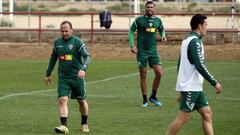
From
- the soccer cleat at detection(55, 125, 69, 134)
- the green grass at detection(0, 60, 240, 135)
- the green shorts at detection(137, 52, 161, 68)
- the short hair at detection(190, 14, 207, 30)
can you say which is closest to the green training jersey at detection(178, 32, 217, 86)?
the short hair at detection(190, 14, 207, 30)

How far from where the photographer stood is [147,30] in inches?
744

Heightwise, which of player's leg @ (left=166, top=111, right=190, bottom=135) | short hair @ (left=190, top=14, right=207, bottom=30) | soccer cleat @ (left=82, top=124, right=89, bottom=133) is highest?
short hair @ (left=190, top=14, right=207, bottom=30)


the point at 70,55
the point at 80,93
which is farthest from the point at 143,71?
the point at 70,55

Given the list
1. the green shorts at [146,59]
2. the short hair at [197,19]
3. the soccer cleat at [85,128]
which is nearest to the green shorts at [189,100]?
the short hair at [197,19]

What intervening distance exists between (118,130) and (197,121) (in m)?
1.82

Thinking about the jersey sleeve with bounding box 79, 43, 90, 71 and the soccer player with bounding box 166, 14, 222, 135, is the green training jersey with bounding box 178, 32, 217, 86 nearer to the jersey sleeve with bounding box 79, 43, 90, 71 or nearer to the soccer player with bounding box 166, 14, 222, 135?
the soccer player with bounding box 166, 14, 222, 135

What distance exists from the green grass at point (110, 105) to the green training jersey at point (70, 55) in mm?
995

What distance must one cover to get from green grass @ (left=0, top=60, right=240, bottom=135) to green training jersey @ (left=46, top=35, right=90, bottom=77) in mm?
995

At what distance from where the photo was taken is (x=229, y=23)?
40.5 meters

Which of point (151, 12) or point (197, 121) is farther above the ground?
point (151, 12)

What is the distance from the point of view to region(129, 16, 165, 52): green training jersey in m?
18.8

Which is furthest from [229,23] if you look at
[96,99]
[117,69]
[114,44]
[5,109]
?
[5,109]

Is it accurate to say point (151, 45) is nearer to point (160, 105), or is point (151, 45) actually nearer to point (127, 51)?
point (160, 105)

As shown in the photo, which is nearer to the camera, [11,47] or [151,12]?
[151,12]
